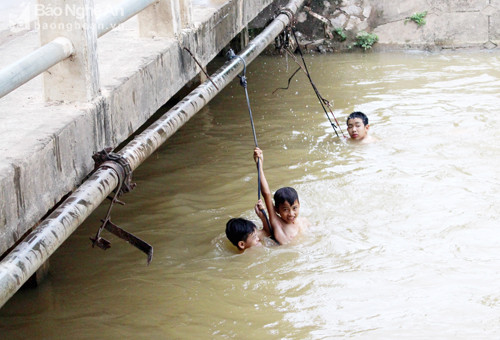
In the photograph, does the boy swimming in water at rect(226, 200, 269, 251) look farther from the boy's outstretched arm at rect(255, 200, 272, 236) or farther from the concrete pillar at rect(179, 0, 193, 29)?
the concrete pillar at rect(179, 0, 193, 29)

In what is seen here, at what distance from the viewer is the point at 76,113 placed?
167 inches

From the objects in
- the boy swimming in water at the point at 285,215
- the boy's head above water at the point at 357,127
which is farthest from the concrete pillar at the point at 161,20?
the boy's head above water at the point at 357,127

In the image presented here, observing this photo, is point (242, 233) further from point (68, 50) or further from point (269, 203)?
point (68, 50)

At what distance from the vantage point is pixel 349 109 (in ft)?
31.6

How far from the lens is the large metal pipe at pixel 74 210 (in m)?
3.12

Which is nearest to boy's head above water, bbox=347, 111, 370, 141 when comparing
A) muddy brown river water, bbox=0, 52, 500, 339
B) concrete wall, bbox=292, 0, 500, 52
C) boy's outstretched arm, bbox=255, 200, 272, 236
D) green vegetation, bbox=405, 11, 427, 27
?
muddy brown river water, bbox=0, 52, 500, 339

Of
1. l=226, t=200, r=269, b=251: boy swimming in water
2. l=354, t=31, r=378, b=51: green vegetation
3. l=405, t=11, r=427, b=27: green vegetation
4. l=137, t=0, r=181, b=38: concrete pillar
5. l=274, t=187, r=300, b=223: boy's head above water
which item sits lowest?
l=226, t=200, r=269, b=251: boy swimming in water

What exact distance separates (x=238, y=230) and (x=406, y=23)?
8.31m

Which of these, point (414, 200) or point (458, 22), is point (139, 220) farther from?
point (458, 22)

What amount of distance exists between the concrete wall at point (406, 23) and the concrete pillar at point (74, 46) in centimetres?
898

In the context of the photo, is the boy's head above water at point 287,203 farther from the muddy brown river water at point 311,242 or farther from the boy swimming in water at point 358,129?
the boy swimming in water at point 358,129

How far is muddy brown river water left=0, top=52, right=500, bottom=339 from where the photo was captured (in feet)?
15.5

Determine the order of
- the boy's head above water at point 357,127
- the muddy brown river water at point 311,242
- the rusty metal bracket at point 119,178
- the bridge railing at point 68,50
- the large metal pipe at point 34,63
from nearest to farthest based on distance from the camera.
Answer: the large metal pipe at point 34,63 → the bridge railing at point 68,50 → the rusty metal bracket at point 119,178 → the muddy brown river water at point 311,242 → the boy's head above water at point 357,127

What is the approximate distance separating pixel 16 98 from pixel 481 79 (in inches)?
309
